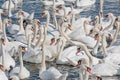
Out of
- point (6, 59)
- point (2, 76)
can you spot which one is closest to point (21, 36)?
point (6, 59)

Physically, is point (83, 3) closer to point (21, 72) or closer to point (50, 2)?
point (50, 2)

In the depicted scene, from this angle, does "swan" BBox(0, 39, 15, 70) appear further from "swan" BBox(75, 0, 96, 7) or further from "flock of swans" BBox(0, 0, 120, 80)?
"swan" BBox(75, 0, 96, 7)

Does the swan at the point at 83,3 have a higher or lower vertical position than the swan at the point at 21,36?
higher

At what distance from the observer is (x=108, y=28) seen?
2736 centimetres

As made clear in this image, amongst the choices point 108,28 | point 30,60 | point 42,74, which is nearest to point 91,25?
point 108,28

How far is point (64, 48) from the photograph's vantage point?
2511 centimetres

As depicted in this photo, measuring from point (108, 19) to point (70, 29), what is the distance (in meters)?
A: 3.50

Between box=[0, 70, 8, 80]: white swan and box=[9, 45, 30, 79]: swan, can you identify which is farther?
box=[9, 45, 30, 79]: swan

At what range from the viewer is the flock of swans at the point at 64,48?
824 inches

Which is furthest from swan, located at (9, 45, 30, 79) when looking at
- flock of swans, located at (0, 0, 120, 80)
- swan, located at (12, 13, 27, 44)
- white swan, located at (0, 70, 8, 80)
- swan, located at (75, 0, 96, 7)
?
swan, located at (75, 0, 96, 7)

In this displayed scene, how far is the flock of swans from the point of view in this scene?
20.9 metres

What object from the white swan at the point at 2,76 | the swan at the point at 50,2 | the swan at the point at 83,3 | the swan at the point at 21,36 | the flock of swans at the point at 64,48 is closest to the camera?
the white swan at the point at 2,76

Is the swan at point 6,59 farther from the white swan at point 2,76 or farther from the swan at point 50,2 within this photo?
the swan at point 50,2

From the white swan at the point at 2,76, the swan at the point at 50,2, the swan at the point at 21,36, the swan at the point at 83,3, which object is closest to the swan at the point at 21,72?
the white swan at the point at 2,76
